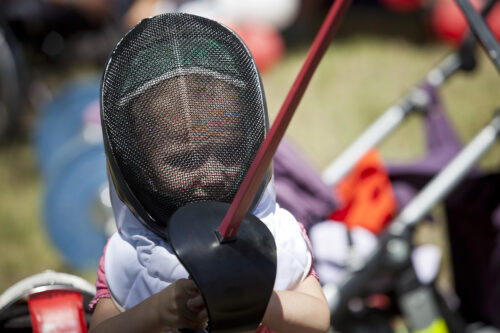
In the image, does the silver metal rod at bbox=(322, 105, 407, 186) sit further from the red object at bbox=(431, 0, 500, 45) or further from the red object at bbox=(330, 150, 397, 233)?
the red object at bbox=(431, 0, 500, 45)

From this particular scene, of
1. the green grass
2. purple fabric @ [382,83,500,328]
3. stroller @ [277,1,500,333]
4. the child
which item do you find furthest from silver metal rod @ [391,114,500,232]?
the green grass

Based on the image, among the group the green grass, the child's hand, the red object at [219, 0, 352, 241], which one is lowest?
the green grass

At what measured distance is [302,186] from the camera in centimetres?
143

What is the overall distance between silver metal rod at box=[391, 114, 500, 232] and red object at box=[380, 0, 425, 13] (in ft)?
7.68

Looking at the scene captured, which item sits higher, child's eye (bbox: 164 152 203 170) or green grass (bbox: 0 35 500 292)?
child's eye (bbox: 164 152 203 170)

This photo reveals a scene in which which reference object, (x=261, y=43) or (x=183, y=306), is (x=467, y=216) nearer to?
(x=183, y=306)

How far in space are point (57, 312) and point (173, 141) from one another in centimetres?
40

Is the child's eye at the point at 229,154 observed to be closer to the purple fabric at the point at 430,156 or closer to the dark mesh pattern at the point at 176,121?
the dark mesh pattern at the point at 176,121

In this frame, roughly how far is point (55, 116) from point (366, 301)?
154cm

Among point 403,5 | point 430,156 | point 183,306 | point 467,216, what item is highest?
point 183,306

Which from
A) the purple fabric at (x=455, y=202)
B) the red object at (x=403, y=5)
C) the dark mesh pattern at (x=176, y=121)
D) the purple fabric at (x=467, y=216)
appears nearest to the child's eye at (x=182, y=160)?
the dark mesh pattern at (x=176, y=121)

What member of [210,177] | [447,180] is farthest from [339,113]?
[210,177]

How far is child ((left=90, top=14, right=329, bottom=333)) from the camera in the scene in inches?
30.4

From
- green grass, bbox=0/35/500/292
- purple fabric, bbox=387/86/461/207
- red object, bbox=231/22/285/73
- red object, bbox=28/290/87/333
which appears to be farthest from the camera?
red object, bbox=231/22/285/73
